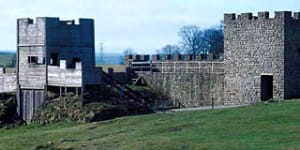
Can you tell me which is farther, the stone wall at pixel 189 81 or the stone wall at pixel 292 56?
the stone wall at pixel 189 81

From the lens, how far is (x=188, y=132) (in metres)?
31.2

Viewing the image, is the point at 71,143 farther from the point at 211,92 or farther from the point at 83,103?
the point at 211,92

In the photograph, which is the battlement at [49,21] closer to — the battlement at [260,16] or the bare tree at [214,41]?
the battlement at [260,16]

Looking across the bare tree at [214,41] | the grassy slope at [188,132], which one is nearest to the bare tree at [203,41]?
the bare tree at [214,41]

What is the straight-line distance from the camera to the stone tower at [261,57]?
43469mm

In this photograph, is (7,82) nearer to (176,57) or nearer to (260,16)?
(176,57)

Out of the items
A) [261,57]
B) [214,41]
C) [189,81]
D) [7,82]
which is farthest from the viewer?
[214,41]

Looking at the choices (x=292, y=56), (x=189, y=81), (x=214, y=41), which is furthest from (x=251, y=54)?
(x=214, y=41)

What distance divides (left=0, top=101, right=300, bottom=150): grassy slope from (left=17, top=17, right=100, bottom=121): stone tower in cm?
504

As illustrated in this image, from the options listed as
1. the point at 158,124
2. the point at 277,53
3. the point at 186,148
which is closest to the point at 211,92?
the point at 277,53

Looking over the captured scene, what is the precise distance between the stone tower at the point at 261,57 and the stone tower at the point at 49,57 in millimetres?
7860

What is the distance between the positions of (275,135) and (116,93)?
59.6 ft

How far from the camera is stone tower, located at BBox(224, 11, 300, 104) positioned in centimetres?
4347

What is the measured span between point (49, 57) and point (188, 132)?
17.1 m
